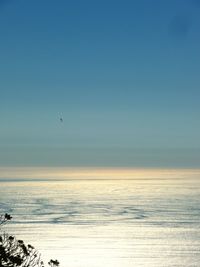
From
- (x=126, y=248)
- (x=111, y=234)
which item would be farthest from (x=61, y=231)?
(x=126, y=248)

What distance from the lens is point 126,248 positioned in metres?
89.2

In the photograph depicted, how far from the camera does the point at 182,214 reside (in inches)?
5404

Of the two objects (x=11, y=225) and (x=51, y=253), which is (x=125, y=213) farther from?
(x=51, y=253)

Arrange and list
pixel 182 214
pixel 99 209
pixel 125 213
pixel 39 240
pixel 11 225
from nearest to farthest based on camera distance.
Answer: pixel 39 240 < pixel 11 225 < pixel 182 214 < pixel 125 213 < pixel 99 209

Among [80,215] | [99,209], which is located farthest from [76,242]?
[99,209]

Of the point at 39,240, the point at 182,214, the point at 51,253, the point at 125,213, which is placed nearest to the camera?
the point at 51,253

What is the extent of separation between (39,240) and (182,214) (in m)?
53.2

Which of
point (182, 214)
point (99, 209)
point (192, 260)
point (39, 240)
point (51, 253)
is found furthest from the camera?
point (99, 209)

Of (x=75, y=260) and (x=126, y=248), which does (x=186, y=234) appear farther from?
(x=75, y=260)

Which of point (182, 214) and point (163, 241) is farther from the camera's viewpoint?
point (182, 214)

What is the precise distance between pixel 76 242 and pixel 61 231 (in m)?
11.9

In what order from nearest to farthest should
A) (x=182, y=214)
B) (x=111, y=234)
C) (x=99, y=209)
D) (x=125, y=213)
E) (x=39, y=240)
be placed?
(x=39, y=240) → (x=111, y=234) → (x=182, y=214) → (x=125, y=213) → (x=99, y=209)

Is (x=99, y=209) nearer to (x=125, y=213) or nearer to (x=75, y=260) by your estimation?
(x=125, y=213)

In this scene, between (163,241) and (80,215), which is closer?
(163,241)
